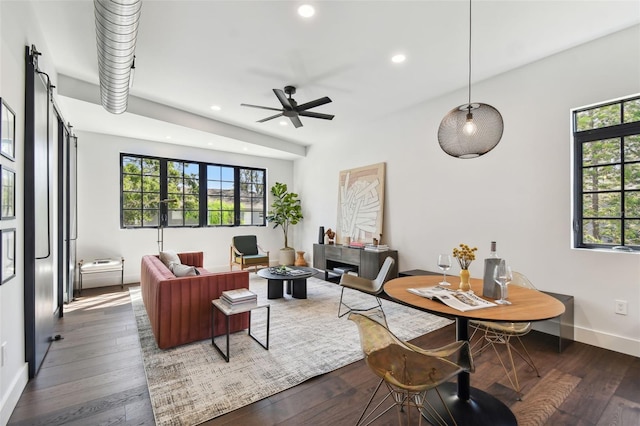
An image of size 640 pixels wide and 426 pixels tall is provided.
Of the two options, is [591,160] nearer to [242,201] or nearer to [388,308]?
[388,308]

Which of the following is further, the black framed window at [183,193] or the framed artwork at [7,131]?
the black framed window at [183,193]

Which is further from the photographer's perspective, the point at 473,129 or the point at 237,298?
the point at 237,298

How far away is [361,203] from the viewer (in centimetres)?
564

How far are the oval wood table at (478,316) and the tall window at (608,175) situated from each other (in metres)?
1.72

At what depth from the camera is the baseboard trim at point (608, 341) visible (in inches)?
108

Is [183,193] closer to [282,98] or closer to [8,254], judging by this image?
[282,98]

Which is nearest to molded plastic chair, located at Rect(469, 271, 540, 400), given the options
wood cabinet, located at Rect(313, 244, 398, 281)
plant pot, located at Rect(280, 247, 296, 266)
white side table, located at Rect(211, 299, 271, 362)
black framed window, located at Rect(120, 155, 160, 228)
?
white side table, located at Rect(211, 299, 271, 362)

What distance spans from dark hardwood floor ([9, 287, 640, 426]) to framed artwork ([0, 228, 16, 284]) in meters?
0.91

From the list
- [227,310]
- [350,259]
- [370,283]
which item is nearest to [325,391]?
[227,310]

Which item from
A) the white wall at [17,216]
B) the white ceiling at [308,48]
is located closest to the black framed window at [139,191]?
the white ceiling at [308,48]

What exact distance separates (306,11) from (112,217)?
5.03 metres

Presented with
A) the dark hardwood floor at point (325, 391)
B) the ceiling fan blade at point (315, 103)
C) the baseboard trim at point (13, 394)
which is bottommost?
the dark hardwood floor at point (325, 391)

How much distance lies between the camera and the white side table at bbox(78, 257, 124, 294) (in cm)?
468

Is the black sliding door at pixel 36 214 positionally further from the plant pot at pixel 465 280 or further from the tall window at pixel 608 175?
the tall window at pixel 608 175
